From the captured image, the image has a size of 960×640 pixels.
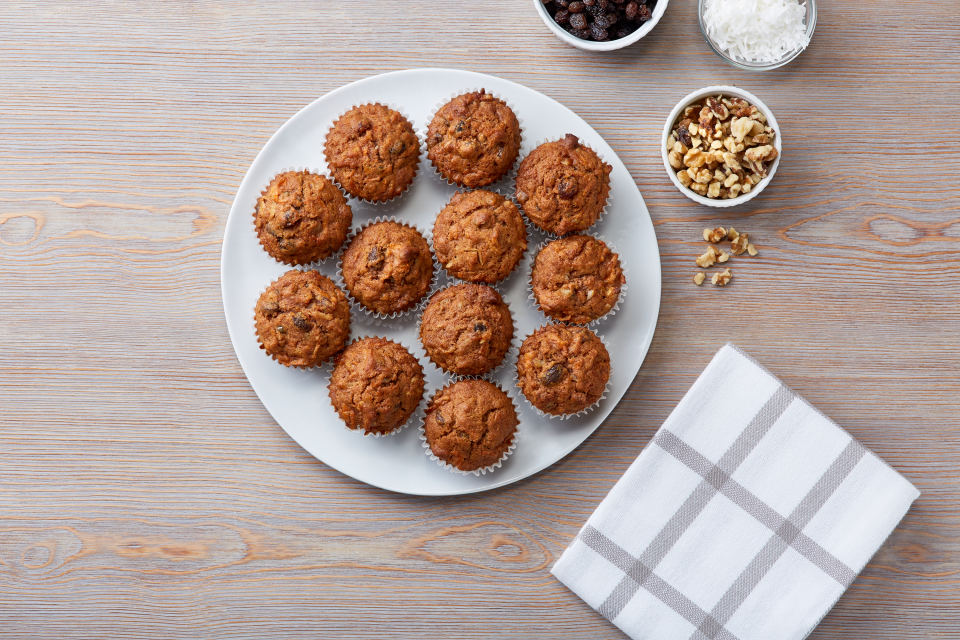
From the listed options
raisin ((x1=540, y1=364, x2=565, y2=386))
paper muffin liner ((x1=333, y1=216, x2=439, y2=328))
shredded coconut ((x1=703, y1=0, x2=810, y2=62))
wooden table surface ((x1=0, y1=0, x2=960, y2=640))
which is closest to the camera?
raisin ((x1=540, y1=364, x2=565, y2=386))

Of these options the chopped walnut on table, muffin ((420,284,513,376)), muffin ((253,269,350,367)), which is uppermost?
the chopped walnut on table

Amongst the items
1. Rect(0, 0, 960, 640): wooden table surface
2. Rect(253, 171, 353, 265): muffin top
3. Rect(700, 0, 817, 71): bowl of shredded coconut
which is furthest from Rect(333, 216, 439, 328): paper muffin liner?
Rect(700, 0, 817, 71): bowl of shredded coconut

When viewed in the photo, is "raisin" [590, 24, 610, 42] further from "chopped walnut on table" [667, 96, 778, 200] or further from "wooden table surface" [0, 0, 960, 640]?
"chopped walnut on table" [667, 96, 778, 200]

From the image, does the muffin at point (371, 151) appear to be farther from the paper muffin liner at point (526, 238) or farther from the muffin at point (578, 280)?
the muffin at point (578, 280)

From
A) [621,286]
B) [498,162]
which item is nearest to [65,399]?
[498,162]

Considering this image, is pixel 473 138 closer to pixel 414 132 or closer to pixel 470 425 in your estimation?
pixel 414 132
